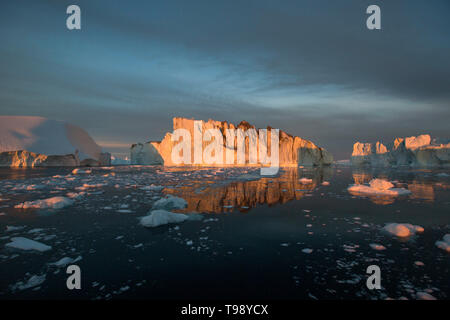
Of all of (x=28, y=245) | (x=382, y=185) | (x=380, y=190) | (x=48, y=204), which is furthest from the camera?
(x=382, y=185)

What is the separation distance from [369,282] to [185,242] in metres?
2.62

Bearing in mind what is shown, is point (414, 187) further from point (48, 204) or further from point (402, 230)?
point (48, 204)

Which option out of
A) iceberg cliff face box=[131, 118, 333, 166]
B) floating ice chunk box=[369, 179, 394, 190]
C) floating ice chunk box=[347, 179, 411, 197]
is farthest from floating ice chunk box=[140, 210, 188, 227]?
iceberg cliff face box=[131, 118, 333, 166]

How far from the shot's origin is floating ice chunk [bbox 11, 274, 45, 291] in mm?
2262

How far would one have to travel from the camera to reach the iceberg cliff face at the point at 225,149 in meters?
40.6

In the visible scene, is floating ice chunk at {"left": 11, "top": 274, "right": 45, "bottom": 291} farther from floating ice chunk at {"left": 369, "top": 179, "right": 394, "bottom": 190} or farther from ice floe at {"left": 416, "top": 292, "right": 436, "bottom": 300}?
floating ice chunk at {"left": 369, "top": 179, "right": 394, "bottom": 190}

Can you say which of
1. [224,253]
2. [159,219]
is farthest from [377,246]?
[159,219]

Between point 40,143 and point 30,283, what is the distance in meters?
47.4

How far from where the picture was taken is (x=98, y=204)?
647 cm

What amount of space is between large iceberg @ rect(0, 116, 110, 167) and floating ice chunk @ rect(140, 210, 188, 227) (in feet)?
146

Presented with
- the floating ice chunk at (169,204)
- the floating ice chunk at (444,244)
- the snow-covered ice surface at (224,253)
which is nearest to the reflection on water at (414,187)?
the snow-covered ice surface at (224,253)

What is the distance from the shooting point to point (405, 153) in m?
51.2
